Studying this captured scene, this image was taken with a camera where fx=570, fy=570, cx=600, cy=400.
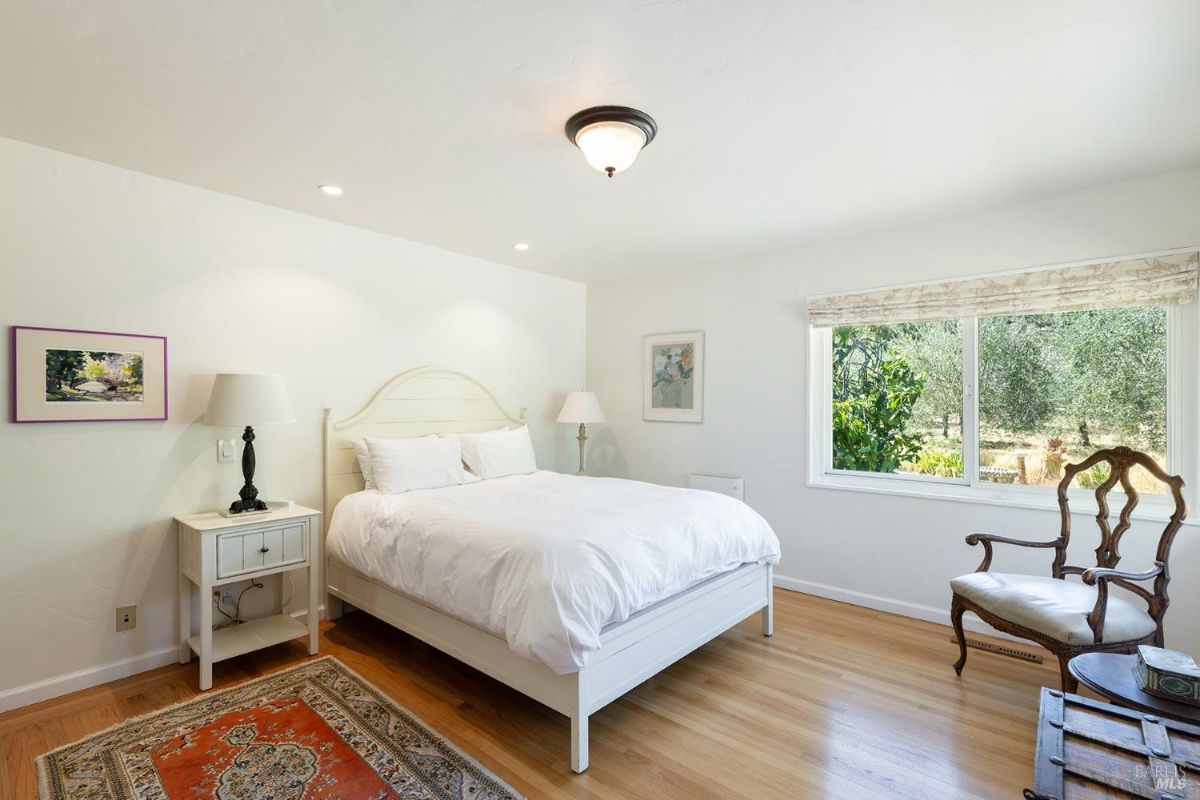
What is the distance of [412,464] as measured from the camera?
137 inches

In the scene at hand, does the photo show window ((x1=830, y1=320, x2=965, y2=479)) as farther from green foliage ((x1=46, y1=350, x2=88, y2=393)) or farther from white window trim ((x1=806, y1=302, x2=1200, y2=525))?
green foliage ((x1=46, y1=350, x2=88, y2=393))

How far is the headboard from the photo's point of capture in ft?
11.5

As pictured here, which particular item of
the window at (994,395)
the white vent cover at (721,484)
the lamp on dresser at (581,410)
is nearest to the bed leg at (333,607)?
the lamp on dresser at (581,410)

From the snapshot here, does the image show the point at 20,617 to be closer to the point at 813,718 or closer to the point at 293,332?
the point at 293,332

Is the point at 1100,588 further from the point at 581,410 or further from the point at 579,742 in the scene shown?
the point at 581,410

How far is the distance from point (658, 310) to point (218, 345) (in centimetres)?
311

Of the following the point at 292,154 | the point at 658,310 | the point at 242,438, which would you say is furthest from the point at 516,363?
the point at 292,154

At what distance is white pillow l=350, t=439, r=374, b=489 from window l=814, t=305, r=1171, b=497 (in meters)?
3.03

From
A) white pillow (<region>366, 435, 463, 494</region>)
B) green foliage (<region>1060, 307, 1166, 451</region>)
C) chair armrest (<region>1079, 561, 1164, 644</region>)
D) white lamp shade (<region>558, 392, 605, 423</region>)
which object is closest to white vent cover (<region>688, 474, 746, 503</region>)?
white lamp shade (<region>558, 392, 605, 423</region>)

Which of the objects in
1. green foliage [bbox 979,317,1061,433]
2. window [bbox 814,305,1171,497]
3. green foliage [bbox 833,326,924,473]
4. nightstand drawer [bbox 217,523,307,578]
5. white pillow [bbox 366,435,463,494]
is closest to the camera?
nightstand drawer [bbox 217,523,307,578]

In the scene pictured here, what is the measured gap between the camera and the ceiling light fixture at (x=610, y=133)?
215 centimetres

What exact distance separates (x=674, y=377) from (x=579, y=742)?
306 centimetres

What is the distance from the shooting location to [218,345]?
3.04 m

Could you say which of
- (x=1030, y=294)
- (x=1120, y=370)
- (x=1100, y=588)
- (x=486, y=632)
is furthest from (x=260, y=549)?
(x=1120, y=370)
